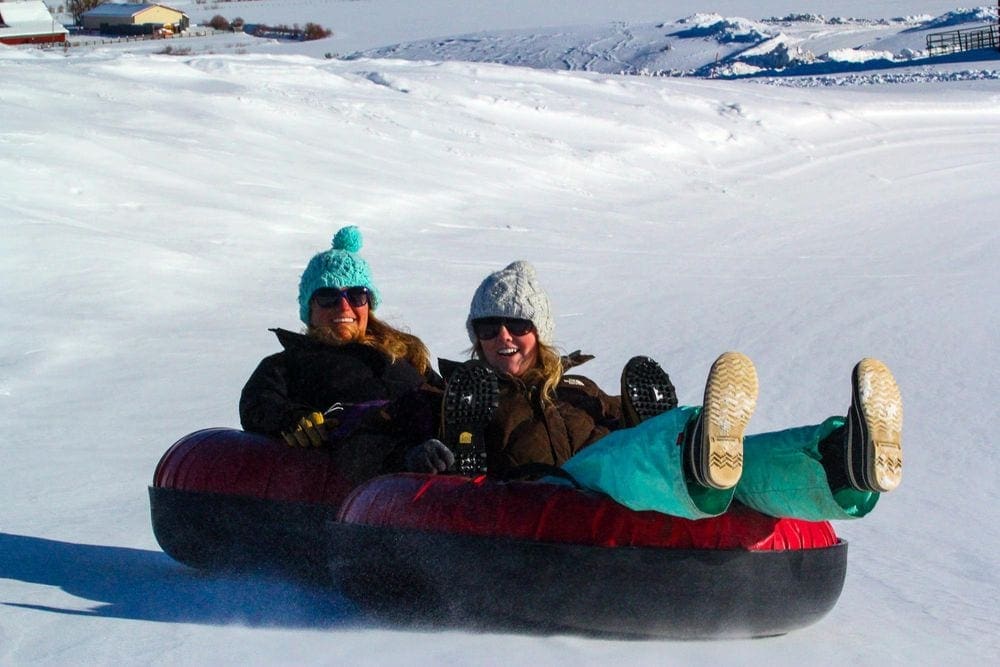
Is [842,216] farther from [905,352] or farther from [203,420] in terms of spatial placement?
[203,420]

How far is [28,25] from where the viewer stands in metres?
39.5

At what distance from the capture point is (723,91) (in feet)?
75.7

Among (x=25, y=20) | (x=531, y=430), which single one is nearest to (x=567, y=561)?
(x=531, y=430)

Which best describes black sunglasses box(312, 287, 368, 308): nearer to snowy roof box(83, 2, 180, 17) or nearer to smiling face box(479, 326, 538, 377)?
smiling face box(479, 326, 538, 377)

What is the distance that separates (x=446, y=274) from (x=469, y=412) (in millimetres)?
6788

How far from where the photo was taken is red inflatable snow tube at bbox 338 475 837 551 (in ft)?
10.6

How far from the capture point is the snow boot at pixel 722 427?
9.49ft

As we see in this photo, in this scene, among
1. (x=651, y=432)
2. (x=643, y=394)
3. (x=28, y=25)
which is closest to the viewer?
(x=651, y=432)

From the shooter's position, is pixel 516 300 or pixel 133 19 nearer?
pixel 516 300

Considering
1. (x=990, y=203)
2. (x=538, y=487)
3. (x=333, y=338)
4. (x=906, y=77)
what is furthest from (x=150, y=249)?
(x=906, y=77)

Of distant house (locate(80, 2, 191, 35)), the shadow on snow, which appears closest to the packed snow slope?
the shadow on snow

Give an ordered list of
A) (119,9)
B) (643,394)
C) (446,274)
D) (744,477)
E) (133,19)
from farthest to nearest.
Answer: (119,9)
(133,19)
(446,274)
(643,394)
(744,477)

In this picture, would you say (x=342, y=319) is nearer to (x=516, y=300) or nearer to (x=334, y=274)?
(x=334, y=274)

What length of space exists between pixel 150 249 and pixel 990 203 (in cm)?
935
